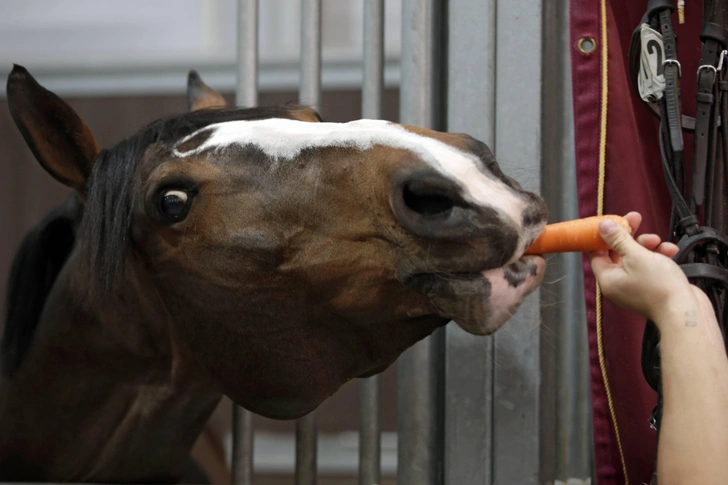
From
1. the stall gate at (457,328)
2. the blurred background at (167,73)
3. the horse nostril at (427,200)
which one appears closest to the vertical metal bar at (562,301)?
the stall gate at (457,328)

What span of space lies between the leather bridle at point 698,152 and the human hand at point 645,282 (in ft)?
0.24

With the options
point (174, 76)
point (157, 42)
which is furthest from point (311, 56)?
point (157, 42)

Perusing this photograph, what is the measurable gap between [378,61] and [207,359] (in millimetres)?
546

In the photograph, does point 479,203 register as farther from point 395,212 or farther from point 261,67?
point 261,67

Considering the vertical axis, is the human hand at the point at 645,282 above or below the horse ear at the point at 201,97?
below

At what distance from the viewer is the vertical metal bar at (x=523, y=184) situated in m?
1.04

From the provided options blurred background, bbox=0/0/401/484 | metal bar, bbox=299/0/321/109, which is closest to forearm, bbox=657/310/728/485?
metal bar, bbox=299/0/321/109

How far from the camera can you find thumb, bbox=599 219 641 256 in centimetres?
74

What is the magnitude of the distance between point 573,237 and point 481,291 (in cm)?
12

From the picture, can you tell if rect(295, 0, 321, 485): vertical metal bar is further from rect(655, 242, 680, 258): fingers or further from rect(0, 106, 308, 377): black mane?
rect(655, 242, 680, 258): fingers

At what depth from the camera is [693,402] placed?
686 mm

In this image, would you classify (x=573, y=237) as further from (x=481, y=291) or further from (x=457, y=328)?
(x=457, y=328)

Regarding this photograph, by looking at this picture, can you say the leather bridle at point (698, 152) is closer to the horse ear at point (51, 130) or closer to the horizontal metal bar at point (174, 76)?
the horse ear at point (51, 130)

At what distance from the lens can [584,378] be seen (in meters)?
1.31
